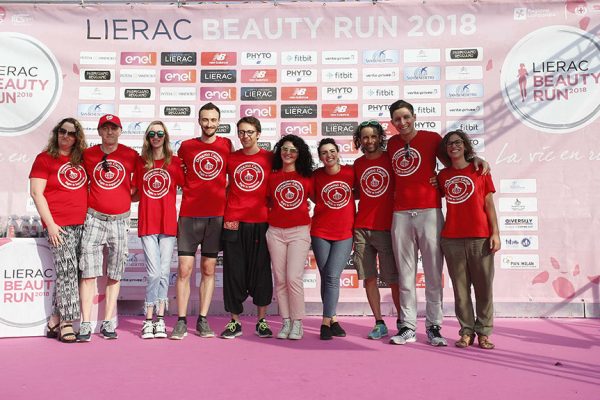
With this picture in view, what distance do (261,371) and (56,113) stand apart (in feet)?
11.5

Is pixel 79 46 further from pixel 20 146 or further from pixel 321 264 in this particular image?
pixel 321 264

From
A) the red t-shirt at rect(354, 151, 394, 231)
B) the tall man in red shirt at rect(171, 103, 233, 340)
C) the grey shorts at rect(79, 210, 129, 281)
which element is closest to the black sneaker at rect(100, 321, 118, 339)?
the grey shorts at rect(79, 210, 129, 281)

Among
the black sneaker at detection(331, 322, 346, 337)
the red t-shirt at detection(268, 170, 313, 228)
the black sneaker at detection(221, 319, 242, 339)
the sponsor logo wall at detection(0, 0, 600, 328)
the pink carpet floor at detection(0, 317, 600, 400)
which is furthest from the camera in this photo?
the sponsor logo wall at detection(0, 0, 600, 328)

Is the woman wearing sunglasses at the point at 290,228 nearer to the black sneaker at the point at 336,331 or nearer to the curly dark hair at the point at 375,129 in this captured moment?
the black sneaker at the point at 336,331

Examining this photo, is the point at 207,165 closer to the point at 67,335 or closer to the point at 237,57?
the point at 67,335

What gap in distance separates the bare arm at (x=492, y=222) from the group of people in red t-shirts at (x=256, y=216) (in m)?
0.05

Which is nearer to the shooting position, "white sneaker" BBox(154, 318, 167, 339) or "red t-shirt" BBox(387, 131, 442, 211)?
"red t-shirt" BBox(387, 131, 442, 211)

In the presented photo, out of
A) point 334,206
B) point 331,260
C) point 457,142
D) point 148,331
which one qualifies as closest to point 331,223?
point 334,206

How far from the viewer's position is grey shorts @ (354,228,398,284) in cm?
339

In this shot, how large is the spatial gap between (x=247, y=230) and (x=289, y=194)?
404mm

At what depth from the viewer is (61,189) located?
3.28 m

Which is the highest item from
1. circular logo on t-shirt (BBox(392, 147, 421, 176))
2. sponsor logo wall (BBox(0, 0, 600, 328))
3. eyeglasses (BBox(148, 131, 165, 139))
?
sponsor logo wall (BBox(0, 0, 600, 328))

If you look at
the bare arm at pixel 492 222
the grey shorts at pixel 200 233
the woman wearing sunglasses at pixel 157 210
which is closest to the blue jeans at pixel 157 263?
the woman wearing sunglasses at pixel 157 210

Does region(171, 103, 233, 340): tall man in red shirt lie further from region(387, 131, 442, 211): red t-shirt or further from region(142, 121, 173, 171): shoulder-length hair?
region(387, 131, 442, 211): red t-shirt
